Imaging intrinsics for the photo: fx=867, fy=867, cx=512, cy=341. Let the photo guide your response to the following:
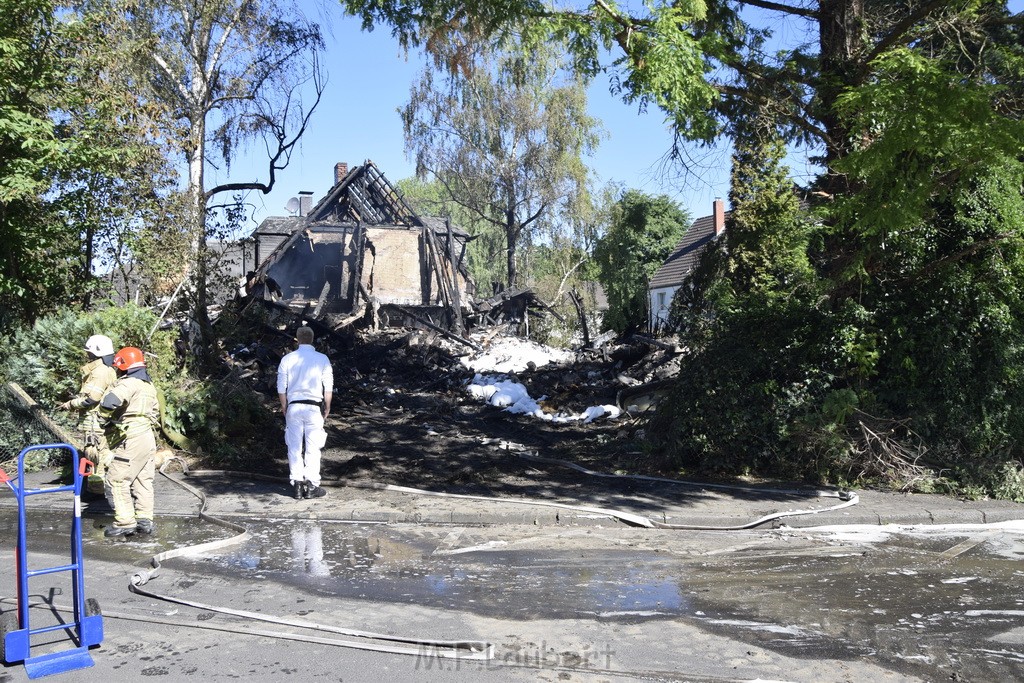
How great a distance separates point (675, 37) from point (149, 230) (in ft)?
27.7

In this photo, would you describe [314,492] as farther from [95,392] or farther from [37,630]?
[37,630]

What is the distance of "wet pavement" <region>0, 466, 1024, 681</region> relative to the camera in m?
4.84

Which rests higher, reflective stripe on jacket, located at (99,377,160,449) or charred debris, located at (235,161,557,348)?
charred debris, located at (235,161,557,348)

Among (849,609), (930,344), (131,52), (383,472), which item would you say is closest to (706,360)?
(930,344)

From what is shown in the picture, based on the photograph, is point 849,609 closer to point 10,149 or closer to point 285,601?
point 285,601

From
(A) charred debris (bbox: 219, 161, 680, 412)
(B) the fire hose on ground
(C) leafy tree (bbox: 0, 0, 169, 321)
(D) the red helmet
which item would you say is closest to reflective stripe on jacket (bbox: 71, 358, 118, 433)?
(D) the red helmet

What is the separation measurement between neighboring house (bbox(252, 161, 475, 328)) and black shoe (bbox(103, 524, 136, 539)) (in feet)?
63.4

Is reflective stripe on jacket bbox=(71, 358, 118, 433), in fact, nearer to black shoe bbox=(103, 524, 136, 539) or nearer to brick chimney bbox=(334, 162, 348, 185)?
black shoe bbox=(103, 524, 136, 539)

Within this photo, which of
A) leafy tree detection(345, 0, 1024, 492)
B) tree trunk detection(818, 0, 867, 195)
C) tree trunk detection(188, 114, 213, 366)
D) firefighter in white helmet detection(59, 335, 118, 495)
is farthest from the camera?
tree trunk detection(188, 114, 213, 366)

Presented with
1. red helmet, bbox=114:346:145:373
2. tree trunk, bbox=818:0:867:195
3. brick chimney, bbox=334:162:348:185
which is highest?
brick chimney, bbox=334:162:348:185

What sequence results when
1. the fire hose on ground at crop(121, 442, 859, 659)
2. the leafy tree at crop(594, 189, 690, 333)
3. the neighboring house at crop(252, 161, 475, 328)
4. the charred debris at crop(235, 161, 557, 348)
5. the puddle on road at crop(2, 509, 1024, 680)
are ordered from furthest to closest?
the leafy tree at crop(594, 189, 690, 333), the neighboring house at crop(252, 161, 475, 328), the charred debris at crop(235, 161, 557, 348), the puddle on road at crop(2, 509, 1024, 680), the fire hose on ground at crop(121, 442, 859, 659)

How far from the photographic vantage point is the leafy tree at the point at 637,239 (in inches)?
1560

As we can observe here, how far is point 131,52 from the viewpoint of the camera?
14.7m

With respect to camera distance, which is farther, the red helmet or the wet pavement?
the red helmet
